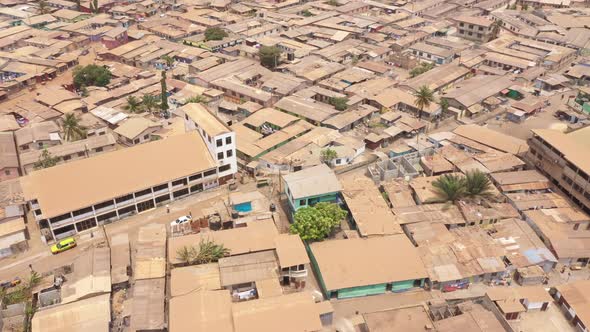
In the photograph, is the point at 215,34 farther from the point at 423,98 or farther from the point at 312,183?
the point at 312,183

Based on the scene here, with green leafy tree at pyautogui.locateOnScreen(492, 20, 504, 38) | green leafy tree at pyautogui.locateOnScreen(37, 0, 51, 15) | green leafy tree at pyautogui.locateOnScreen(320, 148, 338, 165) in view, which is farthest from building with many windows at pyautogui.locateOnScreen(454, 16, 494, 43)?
green leafy tree at pyautogui.locateOnScreen(37, 0, 51, 15)

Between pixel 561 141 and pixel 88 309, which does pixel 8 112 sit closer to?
pixel 88 309

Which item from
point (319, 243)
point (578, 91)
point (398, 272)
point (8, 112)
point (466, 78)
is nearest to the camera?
point (398, 272)

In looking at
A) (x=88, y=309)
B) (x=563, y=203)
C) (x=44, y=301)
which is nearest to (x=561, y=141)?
(x=563, y=203)

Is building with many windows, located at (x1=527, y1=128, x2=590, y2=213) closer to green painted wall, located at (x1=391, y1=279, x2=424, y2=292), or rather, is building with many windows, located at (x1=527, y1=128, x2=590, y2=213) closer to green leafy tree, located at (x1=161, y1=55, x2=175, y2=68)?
green painted wall, located at (x1=391, y1=279, x2=424, y2=292)

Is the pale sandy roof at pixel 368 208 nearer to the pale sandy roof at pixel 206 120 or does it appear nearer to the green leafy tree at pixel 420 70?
the pale sandy roof at pixel 206 120

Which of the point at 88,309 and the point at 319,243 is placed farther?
the point at 319,243
